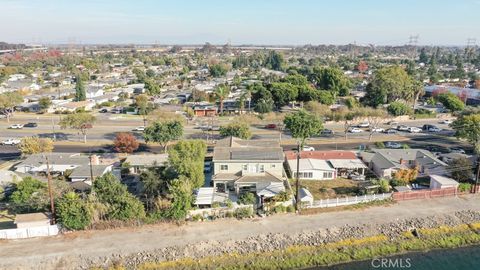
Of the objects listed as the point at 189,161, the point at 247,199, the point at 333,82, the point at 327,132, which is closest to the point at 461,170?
the point at 247,199

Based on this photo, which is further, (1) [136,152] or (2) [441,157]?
(1) [136,152]

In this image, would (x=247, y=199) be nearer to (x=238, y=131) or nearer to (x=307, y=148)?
(x=238, y=131)

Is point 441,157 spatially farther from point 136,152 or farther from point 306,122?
point 136,152

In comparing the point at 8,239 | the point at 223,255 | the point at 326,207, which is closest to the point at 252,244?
the point at 223,255

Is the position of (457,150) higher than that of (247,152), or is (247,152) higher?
(247,152)

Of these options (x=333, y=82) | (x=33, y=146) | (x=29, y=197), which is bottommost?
(x=29, y=197)

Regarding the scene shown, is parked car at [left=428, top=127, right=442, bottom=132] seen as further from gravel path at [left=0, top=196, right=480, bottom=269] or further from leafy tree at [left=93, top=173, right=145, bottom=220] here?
leafy tree at [left=93, top=173, right=145, bottom=220]

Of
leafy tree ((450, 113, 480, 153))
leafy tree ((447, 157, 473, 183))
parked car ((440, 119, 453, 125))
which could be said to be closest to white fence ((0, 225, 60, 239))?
leafy tree ((447, 157, 473, 183))
